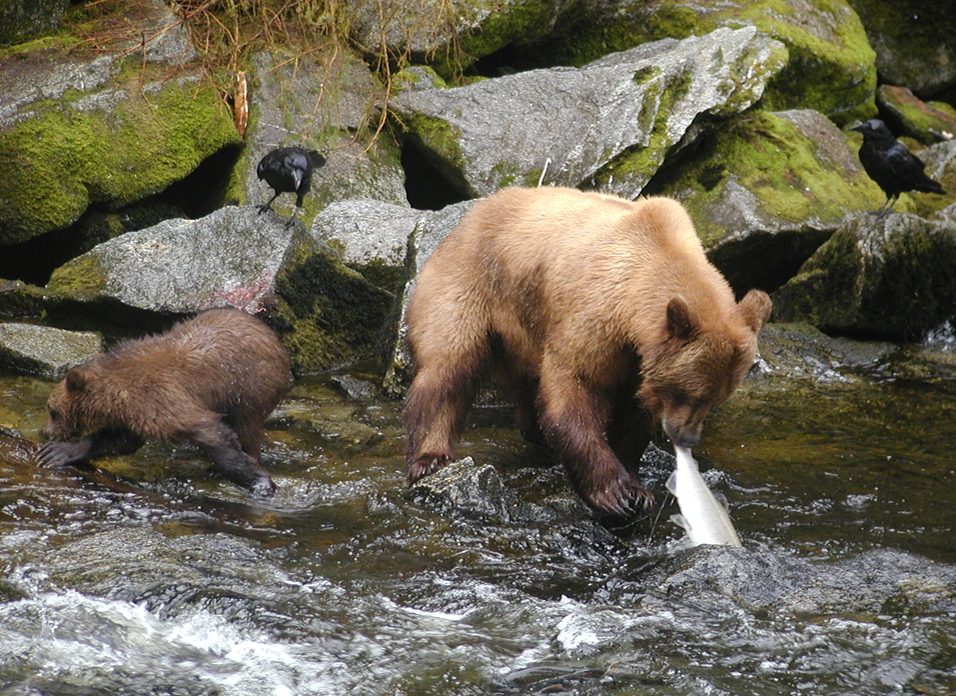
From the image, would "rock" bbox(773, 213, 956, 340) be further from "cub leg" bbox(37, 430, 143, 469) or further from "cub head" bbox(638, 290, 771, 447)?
"cub leg" bbox(37, 430, 143, 469)

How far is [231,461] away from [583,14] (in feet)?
28.9

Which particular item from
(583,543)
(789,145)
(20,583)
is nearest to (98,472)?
(20,583)

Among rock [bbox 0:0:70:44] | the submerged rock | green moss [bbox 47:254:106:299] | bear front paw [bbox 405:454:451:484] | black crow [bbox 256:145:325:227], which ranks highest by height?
rock [bbox 0:0:70:44]

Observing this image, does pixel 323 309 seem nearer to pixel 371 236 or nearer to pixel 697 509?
pixel 371 236

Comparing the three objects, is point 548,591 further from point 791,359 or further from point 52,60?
point 52,60

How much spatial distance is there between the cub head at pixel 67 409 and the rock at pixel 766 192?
5610 millimetres

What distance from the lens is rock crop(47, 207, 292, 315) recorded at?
8.27m

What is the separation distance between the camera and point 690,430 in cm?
530

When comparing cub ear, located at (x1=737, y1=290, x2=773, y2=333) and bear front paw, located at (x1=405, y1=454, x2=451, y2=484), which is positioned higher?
cub ear, located at (x1=737, y1=290, x2=773, y2=333)

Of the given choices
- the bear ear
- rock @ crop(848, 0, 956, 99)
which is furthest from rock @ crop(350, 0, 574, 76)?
the bear ear

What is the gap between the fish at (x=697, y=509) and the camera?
512cm

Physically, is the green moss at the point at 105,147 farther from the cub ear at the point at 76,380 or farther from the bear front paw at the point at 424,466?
the bear front paw at the point at 424,466

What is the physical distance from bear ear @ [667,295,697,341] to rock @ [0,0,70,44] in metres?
8.12

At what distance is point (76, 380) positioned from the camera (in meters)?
6.13
